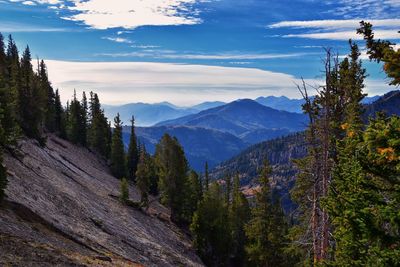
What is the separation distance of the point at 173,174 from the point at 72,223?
1046 inches

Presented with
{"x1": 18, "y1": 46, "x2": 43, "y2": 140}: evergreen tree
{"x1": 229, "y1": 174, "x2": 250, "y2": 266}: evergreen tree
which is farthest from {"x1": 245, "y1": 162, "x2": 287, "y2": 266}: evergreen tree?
{"x1": 18, "y1": 46, "x2": 43, "y2": 140}: evergreen tree

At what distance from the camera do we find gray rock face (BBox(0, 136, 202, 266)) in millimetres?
26153

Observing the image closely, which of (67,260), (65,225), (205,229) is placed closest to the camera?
(67,260)

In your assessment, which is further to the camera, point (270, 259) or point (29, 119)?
point (29, 119)

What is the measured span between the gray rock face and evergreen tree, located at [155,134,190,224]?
3299mm

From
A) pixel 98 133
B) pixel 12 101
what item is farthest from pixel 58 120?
pixel 12 101

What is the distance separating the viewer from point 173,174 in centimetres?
6438

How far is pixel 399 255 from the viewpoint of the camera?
1016cm

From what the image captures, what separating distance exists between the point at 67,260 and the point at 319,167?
16.3m

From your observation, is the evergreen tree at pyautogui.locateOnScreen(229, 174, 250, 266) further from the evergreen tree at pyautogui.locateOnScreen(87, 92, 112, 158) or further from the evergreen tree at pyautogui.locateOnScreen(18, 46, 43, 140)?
the evergreen tree at pyautogui.locateOnScreen(87, 92, 112, 158)

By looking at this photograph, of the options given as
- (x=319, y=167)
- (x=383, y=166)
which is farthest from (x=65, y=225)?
(x=383, y=166)

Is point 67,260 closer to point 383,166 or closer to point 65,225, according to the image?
point 65,225

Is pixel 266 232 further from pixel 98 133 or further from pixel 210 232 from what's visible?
pixel 98 133

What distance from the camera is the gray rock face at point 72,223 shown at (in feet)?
85.8
